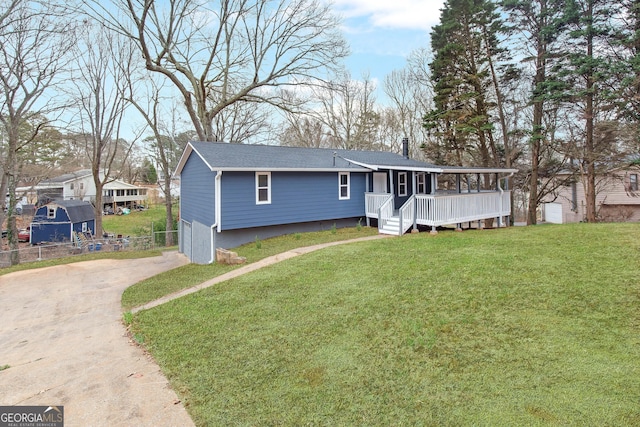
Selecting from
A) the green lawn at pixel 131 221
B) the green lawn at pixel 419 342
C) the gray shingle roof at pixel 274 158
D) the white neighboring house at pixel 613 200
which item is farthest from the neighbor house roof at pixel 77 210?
the white neighboring house at pixel 613 200

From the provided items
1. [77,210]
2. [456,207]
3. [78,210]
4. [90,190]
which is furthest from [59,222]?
[456,207]

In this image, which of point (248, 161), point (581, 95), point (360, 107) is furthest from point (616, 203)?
point (248, 161)

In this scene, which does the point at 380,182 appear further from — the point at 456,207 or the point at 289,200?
the point at 289,200

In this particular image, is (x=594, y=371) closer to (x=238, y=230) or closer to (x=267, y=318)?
(x=267, y=318)

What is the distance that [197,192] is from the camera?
14789 millimetres

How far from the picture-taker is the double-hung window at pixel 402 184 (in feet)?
54.1

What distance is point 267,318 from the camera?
5.95 metres

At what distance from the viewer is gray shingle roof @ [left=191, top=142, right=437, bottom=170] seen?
42.2 ft

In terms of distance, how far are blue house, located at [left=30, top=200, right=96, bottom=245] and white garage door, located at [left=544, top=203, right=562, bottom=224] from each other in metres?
35.6

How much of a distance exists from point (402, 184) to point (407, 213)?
3.58 meters

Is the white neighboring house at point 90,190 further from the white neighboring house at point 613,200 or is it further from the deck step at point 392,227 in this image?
the white neighboring house at point 613,200

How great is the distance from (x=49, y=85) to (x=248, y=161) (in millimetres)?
11144

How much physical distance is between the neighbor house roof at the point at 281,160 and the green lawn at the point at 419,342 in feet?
18.3

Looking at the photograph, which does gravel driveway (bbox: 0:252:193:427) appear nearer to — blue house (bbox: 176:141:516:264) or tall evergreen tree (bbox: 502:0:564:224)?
blue house (bbox: 176:141:516:264)
